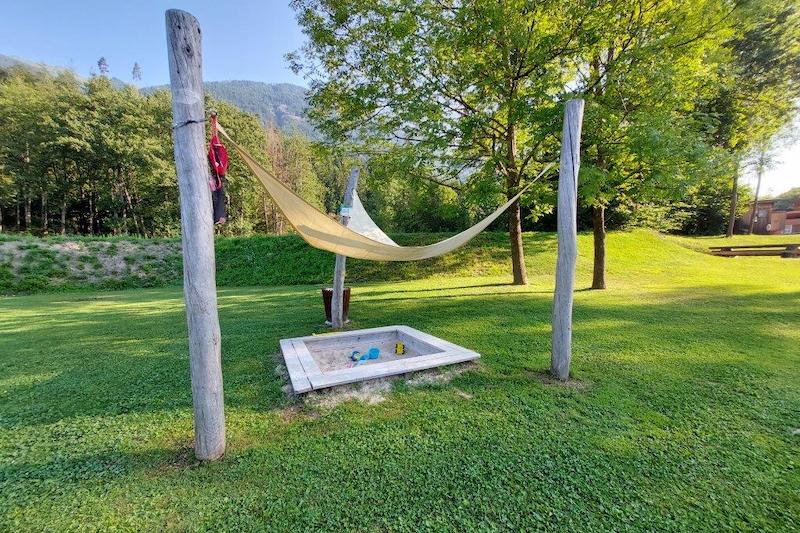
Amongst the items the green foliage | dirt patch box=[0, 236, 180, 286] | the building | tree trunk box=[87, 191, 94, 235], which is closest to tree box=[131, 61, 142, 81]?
the green foliage

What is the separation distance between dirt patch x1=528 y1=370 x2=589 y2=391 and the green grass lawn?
2 cm

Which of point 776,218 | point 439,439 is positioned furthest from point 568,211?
point 776,218

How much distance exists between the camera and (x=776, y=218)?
25594mm

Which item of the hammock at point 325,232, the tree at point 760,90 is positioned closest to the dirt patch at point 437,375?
the hammock at point 325,232

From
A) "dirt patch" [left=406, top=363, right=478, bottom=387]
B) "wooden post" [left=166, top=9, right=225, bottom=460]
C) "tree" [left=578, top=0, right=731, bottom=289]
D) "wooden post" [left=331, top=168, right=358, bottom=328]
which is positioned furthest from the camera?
"tree" [left=578, top=0, right=731, bottom=289]

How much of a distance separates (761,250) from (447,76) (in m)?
11.5

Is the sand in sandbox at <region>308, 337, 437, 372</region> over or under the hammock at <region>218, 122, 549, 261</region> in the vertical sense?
under

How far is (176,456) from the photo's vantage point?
1803 mm

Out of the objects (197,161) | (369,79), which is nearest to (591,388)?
(197,161)

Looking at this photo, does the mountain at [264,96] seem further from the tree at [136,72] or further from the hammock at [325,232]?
the hammock at [325,232]

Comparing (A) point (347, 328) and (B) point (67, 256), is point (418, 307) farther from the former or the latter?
(B) point (67, 256)

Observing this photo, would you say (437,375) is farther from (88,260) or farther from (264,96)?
(264,96)

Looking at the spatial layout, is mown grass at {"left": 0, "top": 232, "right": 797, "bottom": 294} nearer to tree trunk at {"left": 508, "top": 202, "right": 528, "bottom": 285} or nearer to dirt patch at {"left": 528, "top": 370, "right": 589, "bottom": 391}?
tree trunk at {"left": 508, "top": 202, "right": 528, "bottom": 285}

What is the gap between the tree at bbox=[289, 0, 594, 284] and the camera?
210 inches
